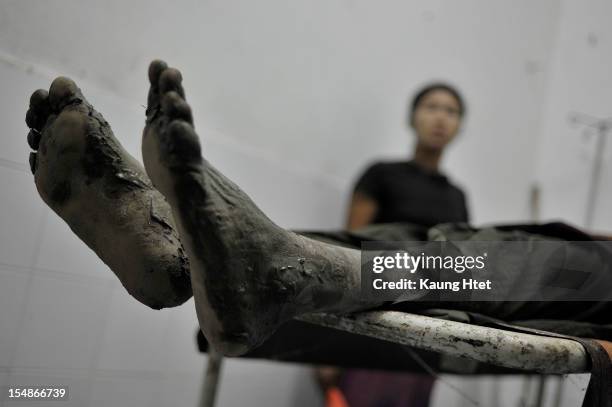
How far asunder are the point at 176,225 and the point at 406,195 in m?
1.04

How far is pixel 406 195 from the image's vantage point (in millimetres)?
1436

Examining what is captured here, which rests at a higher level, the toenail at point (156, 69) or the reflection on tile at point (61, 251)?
the toenail at point (156, 69)

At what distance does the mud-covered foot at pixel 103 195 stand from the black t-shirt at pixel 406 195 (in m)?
0.91

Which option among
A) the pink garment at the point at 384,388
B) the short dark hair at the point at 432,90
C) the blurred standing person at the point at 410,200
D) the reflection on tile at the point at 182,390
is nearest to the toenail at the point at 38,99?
the reflection on tile at the point at 182,390

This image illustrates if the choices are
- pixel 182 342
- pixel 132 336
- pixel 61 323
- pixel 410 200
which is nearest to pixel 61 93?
pixel 61 323

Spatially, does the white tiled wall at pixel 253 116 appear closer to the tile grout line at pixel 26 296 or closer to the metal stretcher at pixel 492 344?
the tile grout line at pixel 26 296

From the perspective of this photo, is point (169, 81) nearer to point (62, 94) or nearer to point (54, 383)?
point (62, 94)

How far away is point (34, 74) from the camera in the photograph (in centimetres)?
70

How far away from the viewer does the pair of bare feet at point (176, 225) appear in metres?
0.45

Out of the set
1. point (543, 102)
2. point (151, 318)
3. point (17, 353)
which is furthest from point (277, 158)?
point (543, 102)

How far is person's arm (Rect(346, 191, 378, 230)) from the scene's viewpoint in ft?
4.54

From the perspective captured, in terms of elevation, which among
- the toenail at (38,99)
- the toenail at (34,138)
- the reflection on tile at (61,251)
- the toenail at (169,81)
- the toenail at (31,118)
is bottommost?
the reflection on tile at (61,251)

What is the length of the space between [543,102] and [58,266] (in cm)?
177

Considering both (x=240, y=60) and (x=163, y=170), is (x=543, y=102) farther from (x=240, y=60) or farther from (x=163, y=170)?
(x=163, y=170)
